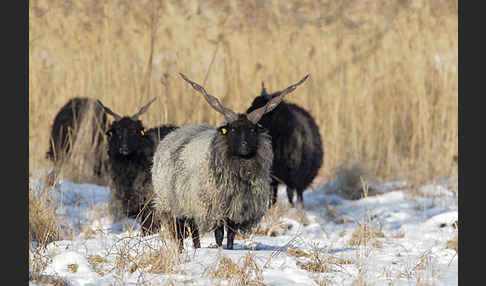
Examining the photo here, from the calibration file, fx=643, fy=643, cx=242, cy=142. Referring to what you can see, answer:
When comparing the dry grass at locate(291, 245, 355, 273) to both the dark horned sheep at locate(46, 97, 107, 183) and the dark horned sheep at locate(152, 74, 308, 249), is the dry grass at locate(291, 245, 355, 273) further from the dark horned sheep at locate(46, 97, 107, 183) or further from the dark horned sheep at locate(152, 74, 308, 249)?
the dark horned sheep at locate(46, 97, 107, 183)

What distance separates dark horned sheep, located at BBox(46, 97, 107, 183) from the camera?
30.8ft

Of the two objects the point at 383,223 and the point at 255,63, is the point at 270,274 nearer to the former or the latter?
the point at 383,223

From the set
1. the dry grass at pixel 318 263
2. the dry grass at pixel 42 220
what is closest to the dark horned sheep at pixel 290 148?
the dry grass at pixel 42 220

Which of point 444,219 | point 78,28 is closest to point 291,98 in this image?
point 78,28

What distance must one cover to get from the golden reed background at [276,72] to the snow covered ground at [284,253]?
214 centimetres

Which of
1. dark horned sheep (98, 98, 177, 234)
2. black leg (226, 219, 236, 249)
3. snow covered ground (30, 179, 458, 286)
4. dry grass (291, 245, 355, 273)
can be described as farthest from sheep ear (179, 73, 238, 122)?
dark horned sheep (98, 98, 177, 234)

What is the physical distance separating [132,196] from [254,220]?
1.97 meters

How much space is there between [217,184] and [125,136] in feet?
6.12

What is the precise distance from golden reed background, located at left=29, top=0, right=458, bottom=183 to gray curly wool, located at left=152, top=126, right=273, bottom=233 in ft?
12.9

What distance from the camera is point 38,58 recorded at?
37.9 feet

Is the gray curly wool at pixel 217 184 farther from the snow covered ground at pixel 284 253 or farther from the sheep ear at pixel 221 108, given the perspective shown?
the snow covered ground at pixel 284 253

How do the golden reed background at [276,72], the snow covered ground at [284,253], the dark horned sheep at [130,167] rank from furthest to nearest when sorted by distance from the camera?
the golden reed background at [276,72] < the dark horned sheep at [130,167] < the snow covered ground at [284,253]

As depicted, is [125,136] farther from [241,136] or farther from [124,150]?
[241,136]

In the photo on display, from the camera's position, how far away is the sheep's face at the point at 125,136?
6943 mm
